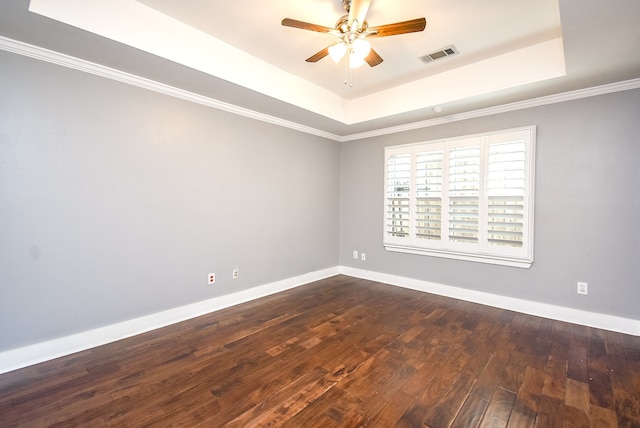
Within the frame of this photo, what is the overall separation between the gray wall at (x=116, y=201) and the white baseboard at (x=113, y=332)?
0.21 ft

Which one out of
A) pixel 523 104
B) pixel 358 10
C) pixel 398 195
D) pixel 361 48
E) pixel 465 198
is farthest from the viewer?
Answer: pixel 398 195

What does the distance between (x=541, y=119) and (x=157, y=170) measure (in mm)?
4274

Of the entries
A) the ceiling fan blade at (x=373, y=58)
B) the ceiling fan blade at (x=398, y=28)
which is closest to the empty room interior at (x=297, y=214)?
the ceiling fan blade at (x=398, y=28)

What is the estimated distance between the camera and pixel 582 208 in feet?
10.1

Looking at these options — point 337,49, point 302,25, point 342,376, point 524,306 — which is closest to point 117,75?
point 302,25

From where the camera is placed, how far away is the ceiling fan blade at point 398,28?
6.48 ft

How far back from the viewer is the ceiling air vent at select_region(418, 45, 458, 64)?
2850 mm

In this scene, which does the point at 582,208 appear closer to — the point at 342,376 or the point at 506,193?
the point at 506,193

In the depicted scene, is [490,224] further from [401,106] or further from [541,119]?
[401,106]

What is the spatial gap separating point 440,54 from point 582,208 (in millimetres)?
2235

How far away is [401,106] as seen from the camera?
3729mm

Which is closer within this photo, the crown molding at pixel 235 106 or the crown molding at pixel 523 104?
the crown molding at pixel 235 106

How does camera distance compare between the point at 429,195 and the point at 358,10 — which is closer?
the point at 358,10

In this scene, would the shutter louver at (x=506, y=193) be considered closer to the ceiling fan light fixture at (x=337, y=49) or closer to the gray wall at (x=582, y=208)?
the gray wall at (x=582, y=208)
